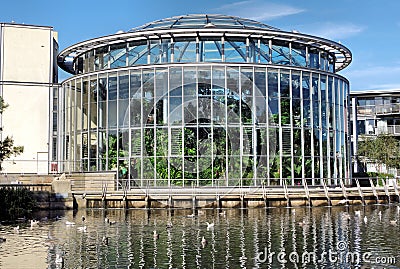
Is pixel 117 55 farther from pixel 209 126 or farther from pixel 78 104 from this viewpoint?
pixel 209 126

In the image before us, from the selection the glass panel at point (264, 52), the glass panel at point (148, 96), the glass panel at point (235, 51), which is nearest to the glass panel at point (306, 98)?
the glass panel at point (264, 52)

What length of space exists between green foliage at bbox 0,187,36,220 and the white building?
17585 millimetres

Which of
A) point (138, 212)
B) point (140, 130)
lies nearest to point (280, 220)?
point (138, 212)

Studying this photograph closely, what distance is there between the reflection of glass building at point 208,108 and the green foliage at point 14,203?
29.4ft

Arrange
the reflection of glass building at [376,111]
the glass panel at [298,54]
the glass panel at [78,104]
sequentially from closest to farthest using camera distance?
the glass panel at [298,54], the glass panel at [78,104], the reflection of glass building at [376,111]

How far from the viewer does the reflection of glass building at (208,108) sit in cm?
3959

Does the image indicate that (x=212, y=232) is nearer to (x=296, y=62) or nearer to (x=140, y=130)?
(x=140, y=130)

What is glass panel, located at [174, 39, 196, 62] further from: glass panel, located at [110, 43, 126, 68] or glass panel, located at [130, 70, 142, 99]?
glass panel, located at [110, 43, 126, 68]

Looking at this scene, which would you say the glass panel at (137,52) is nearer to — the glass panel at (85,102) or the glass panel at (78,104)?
the glass panel at (85,102)

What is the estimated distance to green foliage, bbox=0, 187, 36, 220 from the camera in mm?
31413

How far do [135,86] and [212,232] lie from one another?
2035cm

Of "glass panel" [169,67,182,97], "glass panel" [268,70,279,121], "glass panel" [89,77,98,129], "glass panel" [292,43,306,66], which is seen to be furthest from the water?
"glass panel" [292,43,306,66]

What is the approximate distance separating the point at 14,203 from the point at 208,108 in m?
15.3

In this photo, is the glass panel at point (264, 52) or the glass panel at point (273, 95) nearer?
the glass panel at point (273, 95)
